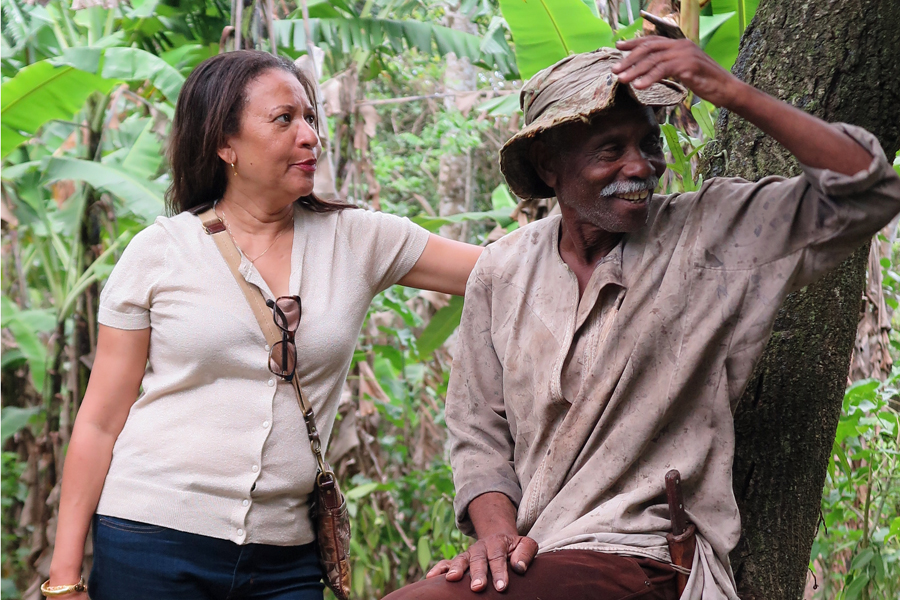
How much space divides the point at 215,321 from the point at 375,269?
18.4 inches

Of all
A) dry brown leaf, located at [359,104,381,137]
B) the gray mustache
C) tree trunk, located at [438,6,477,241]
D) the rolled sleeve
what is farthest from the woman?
tree trunk, located at [438,6,477,241]

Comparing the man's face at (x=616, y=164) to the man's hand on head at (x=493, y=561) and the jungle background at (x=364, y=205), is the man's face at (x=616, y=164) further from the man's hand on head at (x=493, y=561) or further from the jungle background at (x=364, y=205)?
Answer: the man's hand on head at (x=493, y=561)

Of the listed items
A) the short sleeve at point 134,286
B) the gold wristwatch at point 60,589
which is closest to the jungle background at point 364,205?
the short sleeve at point 134,286

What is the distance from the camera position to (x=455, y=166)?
729 cm

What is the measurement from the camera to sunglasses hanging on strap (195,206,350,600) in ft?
7.33

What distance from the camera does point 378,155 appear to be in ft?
31.1

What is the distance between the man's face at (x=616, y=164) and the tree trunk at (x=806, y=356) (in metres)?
0.57

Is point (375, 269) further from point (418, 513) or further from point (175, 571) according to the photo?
point (418, 513)

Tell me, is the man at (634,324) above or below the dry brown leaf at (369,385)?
above

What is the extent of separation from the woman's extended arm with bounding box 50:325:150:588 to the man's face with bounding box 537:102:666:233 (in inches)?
46.4

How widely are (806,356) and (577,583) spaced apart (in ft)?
3.00

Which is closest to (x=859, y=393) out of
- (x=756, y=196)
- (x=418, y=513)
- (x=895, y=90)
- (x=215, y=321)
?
(x=895, y=90)

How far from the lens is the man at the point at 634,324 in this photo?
1665 millimetres

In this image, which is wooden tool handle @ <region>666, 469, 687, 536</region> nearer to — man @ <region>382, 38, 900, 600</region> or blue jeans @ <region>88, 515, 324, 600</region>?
man @ <region>382, 38, 900, 600</region>
